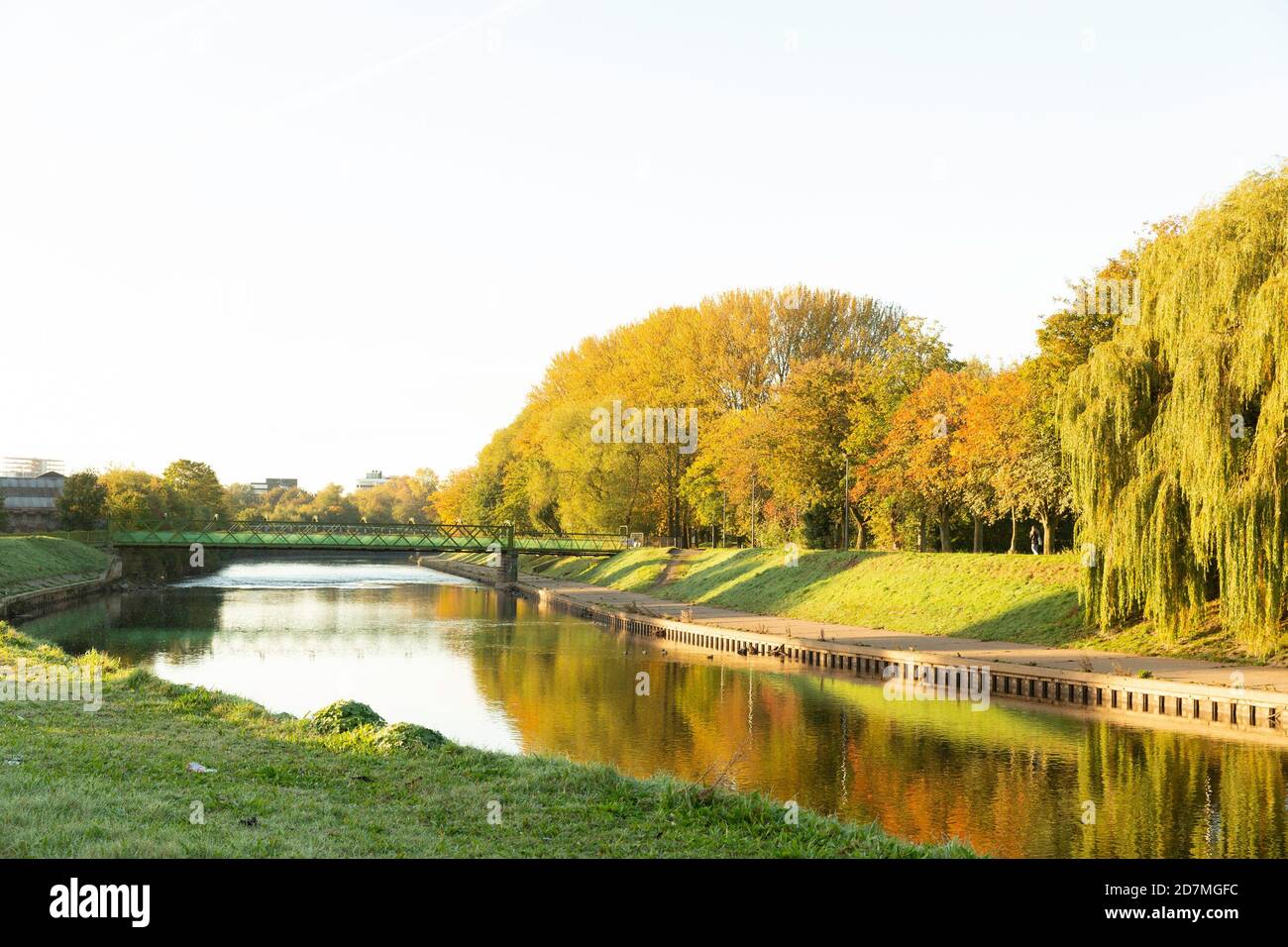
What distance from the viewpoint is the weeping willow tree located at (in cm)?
2889

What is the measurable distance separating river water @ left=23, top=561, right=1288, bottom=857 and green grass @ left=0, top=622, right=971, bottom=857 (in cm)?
577

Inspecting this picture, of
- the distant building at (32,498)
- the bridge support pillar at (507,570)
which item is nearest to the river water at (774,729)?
the bridge support pillar at (507,570)

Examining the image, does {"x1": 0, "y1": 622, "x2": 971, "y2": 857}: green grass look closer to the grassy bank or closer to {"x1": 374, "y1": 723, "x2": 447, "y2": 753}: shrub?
{"x1": 374, "y1": 723, "x2": 447, "y2": 753}: shrub

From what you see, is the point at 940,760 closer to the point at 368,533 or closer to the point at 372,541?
the point at 368,533

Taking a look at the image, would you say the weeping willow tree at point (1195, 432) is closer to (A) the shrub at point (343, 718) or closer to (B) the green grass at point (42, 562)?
(A) the shrub at point (343, 718)

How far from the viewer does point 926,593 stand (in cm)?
4562

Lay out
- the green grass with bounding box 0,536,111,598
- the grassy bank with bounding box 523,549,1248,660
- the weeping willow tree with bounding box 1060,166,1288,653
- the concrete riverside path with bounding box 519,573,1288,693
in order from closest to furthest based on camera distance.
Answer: the weeping willow tree with bounding box 1060,166,1288,653, the concrete riverside path with bounding box 519,573,1288,693, the grassy bank with bounding box 523,549,1248,660, the green grass with bounding box 0,536,111,598

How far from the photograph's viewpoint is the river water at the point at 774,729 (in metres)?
19.5

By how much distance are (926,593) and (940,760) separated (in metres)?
21.9

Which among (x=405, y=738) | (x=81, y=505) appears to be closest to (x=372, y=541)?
(x=81, y=505)

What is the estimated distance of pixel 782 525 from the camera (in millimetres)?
69000

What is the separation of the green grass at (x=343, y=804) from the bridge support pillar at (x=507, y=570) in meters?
70.9

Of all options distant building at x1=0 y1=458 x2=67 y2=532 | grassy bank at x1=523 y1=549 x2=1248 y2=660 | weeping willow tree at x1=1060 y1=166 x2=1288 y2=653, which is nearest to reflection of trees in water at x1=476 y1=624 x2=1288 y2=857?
weeping willow tree at x1=1060 y1=166 x2=1288 y2=653
